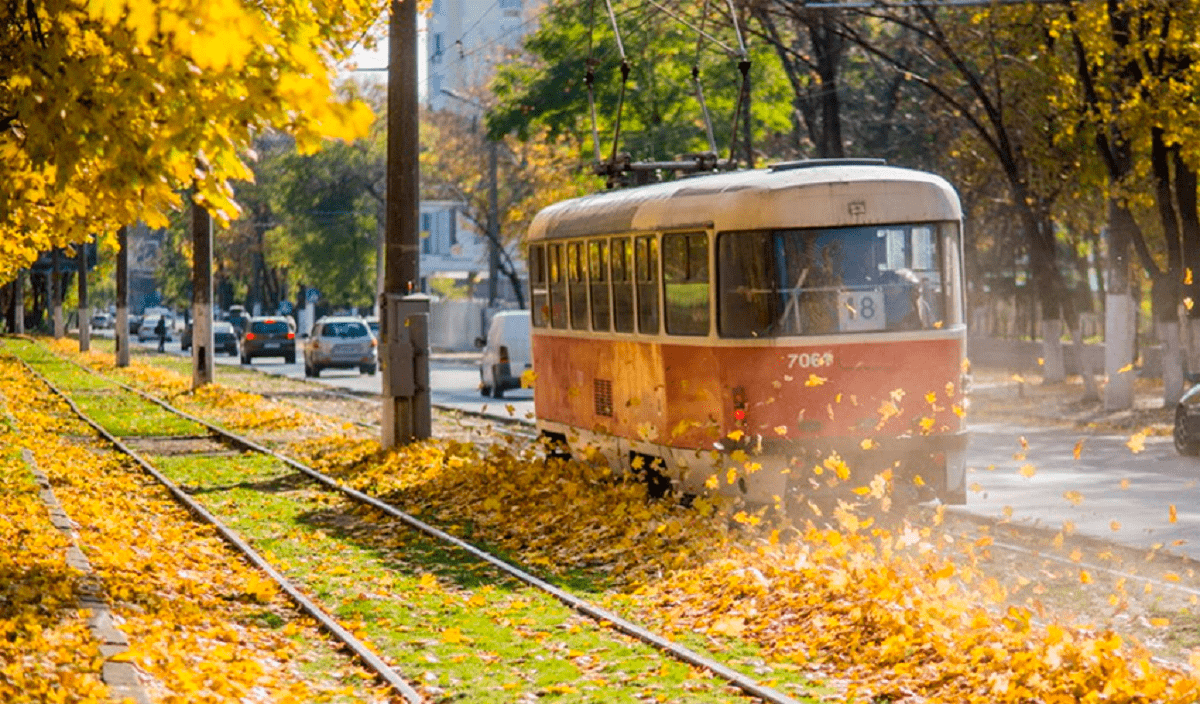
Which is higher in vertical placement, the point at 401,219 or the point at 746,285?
the point at 401,219

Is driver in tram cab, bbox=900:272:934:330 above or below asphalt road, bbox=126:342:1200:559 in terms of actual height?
above

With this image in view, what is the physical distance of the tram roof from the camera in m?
16.3

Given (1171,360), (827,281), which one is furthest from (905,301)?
(1171,360)

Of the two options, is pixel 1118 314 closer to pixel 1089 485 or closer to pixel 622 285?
pixel 1089 485

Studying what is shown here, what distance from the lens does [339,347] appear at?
54.3 meters

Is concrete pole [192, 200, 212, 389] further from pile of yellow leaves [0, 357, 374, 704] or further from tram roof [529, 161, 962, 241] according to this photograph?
tram roof [529, 161, 962, 241]

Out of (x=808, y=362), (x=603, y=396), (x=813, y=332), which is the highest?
(x=813, y=332)

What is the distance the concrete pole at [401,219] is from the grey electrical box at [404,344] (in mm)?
12

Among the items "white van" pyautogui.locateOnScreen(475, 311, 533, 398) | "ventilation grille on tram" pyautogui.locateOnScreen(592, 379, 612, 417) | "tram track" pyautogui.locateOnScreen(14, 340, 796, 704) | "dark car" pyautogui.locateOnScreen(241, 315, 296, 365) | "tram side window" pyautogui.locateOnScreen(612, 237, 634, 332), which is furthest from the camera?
"dark car" pyautogui.locateOnScreen(241, 315, 296, 365)

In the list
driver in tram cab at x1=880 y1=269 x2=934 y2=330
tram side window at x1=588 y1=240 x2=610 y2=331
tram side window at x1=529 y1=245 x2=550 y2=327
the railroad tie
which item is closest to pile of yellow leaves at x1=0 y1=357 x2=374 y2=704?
the railroad tie

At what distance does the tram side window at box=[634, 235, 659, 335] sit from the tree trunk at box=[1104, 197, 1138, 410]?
17278 mm

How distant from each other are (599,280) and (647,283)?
5.03 feet

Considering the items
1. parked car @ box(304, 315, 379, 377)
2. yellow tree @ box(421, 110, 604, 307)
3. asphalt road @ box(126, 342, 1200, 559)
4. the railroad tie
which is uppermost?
yellow tree @ box(421, 110, 604, 307)

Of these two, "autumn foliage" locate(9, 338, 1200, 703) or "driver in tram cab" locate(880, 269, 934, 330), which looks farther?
"driver in tram cab" locate(880, 269, 934, 330)
